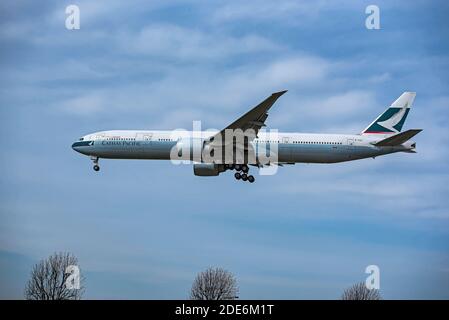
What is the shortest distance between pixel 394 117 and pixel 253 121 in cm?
1867

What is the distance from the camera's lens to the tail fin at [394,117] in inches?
2950

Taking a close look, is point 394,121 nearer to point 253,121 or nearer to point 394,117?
point 394,117

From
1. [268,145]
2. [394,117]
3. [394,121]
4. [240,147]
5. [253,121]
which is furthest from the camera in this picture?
[394,117]

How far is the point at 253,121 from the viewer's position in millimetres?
64812

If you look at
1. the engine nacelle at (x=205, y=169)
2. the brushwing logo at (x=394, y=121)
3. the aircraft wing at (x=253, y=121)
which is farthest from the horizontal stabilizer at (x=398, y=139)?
the engine nacelle at (x=205, y=169)

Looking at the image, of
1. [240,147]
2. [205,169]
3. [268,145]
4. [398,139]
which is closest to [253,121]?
[240,147]

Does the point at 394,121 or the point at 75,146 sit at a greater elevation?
the point at 394,121

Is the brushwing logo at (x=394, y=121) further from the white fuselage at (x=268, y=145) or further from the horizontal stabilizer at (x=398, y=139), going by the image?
the horizontal stabilizer at (x=398, y=139)

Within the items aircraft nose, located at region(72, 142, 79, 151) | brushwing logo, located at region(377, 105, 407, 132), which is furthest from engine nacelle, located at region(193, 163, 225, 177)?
brushwing logo, located at region(377, 105, 407, 132)

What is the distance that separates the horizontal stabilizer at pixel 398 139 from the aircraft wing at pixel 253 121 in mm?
12254
